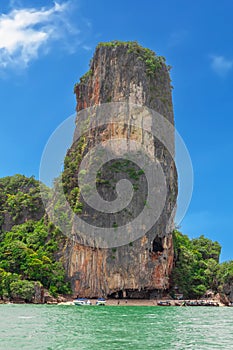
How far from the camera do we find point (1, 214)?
50.8 metres

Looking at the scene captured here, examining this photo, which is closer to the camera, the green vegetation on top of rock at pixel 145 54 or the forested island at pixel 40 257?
the forested island at pixel 40 257

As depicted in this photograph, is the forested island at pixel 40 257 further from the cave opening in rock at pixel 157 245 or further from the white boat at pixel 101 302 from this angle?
the white boat at pixel 101 302

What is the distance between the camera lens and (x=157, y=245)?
40562 mm

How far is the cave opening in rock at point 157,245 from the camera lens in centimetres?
4022

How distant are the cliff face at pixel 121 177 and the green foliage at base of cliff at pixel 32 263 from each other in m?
1.58

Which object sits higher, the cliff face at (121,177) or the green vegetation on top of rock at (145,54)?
the green vegetation on top of rock at (145,54)

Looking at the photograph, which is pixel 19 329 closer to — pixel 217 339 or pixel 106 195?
pixel 217 339

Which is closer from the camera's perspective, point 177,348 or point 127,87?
point 177,348

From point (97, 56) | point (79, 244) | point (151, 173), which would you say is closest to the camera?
point (79, 244)

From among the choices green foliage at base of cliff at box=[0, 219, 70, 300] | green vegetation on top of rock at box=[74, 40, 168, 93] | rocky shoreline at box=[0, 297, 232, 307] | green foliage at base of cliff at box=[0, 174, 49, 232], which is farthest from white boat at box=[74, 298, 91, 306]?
green vegetation on top of rock at box=[74, 40, 168, 93]

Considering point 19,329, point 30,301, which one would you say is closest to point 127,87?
point 30,301

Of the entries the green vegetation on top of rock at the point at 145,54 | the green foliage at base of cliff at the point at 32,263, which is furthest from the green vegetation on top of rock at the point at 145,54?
the green foliage at base of cliff at the point at 32,263

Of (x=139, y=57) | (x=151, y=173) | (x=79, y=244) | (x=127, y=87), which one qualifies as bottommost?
(x=79, y=244)

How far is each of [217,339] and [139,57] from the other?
36.9 m
